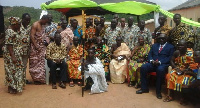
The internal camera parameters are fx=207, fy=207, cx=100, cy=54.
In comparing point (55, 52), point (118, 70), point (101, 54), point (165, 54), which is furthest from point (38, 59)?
point (165, 54)

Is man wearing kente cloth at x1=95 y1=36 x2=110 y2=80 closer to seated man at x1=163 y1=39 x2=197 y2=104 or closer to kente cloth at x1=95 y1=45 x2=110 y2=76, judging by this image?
kente cloth at x1=95 y1=45 x2=110 y2=76

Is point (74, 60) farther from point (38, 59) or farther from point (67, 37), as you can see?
point (38, 59)

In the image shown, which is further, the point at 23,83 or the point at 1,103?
the point at 23,83

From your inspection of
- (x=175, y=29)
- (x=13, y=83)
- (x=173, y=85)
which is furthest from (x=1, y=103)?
(x=175, y=29)

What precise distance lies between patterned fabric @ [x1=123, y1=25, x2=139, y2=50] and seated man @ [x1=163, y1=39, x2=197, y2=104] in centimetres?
206

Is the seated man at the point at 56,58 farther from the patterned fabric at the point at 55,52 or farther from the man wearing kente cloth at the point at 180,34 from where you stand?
the man wearing kente cloth at the point at 180,34

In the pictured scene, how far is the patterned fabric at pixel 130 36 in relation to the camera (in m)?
6.90

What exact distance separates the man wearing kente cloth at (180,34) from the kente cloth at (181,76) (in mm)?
411

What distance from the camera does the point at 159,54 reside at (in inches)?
214

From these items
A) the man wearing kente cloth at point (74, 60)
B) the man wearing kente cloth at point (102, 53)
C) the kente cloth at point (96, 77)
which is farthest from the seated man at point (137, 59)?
the man wearing kente cloth at point (74, 60)

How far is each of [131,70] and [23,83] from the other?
2979 mm

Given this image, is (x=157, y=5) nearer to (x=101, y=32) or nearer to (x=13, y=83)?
(x=101, y=32)

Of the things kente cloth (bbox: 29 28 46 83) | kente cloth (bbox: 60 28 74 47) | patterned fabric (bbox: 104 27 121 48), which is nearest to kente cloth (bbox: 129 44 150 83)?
patterned fabric (bbox: 104 27 121 48)

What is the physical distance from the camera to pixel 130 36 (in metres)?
6.90
